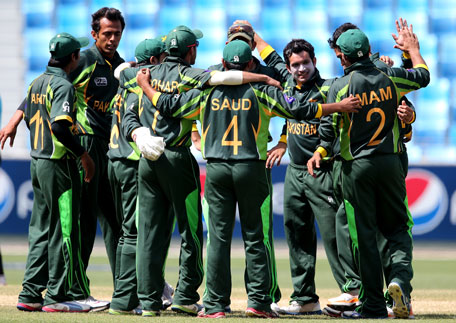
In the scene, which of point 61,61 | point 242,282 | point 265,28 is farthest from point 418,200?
point 61,61

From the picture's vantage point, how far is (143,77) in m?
7.75

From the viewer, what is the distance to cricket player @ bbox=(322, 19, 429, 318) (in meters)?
7.28

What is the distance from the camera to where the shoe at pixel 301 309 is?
827 centimetres

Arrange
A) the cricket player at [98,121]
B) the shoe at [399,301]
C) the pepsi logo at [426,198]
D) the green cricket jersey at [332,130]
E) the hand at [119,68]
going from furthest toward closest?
the pepsi logo at [426,198] < the cricket player at [98,121] < the hand at [119,68] < the green cricket jersey at [332,130] < the shoe at [399,301]

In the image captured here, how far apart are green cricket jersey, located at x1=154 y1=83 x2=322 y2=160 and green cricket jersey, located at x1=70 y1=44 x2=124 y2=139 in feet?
5.78

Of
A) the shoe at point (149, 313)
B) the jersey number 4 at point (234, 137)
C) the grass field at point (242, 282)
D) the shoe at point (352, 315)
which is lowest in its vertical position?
the grass field at point (242, 282)

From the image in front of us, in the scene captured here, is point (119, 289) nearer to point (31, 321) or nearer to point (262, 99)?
point (31, 321)

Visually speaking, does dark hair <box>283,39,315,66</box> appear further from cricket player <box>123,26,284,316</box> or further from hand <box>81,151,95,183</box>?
hand <box>81,151,95,183</box>

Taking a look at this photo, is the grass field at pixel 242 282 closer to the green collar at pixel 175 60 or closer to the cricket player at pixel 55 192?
the cricket player at pixel 55 192

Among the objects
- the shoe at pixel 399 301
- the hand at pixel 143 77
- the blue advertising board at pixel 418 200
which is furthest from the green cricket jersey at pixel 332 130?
the blue advertising board at pixel 418 200

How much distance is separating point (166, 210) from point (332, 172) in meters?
1.79

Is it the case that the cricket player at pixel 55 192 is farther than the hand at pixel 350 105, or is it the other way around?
the cricket player at pixel 55 192

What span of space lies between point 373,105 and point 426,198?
10478 millimetres

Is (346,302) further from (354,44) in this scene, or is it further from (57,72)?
(57,72)
